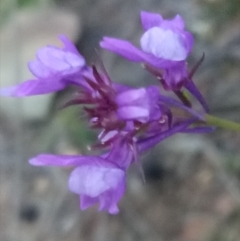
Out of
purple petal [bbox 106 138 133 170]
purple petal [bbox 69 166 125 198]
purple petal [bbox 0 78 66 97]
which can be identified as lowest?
purple petal [bbox 106 138 133 170]

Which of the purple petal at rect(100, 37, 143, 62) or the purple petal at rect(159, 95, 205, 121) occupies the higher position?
the purple petal at rect(100, 37, 143, 62)

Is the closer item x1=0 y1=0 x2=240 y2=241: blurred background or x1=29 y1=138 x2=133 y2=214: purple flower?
x1=29 y1=138 x2=133 y2=214: purple flower

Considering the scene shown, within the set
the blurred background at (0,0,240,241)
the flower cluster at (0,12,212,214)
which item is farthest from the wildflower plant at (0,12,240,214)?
the blurred background at (0,0,240,241)

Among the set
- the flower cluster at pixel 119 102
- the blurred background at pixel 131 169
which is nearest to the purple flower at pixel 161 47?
the flower cluster at pixel 119 102

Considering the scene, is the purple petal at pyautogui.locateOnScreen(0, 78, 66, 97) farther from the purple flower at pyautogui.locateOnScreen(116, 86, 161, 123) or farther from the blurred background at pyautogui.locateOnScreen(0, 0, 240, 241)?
the blurred background at pyautogui.locateOnScreen(0, 0, 240, 241)

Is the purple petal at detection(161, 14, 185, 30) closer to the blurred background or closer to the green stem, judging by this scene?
the green stem

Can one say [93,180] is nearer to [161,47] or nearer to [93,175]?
[93,175]

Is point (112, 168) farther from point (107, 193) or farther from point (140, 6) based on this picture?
point (140, 6)

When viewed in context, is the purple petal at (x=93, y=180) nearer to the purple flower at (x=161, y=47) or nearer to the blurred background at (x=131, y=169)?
the purple flower at (x=161, y=47)
